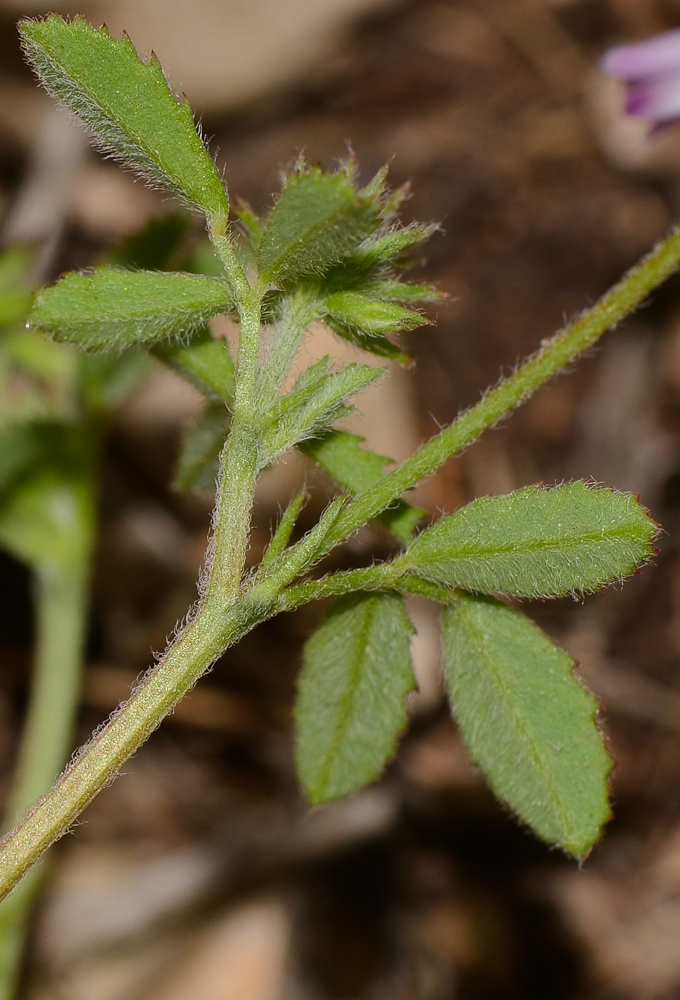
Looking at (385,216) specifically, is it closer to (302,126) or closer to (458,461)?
(458,461)

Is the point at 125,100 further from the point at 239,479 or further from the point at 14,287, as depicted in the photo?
the point at 14,287

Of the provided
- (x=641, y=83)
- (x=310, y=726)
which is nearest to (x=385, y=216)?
(x=310, y=726)

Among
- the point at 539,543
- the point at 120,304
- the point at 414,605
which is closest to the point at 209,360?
the point at 120,304

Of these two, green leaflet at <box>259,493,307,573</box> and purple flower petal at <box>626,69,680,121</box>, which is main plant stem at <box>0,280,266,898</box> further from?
purple flower petal at <box>626,69,680,121</box>

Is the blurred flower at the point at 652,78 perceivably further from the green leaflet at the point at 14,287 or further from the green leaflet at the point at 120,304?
the green leaflet at the point at 14,287

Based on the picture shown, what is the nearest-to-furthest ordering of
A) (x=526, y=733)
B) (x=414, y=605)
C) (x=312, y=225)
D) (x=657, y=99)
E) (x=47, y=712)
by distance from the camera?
1. (x=312, y=225)
2. (x=526, y=733)
3. (x=657, y=99)
4. (x=47, y=712)
5. (x=414, y=605)

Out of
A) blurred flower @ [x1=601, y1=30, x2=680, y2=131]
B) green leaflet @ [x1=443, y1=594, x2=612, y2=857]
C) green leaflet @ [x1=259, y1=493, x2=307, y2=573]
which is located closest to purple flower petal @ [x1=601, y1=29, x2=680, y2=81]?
blurred flower @ [x1=601, y1=30, x2=680, y2=131]
